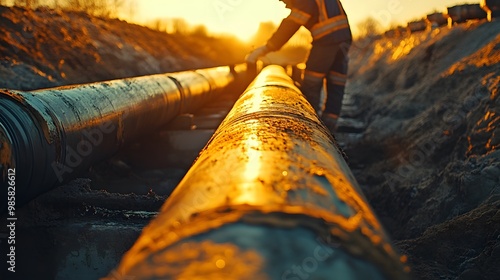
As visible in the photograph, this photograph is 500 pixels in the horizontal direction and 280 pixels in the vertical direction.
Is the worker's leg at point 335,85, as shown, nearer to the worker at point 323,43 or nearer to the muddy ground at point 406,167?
the worker at point 323,43

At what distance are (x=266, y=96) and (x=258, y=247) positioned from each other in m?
2.26

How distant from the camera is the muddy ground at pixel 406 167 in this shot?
2742 mm

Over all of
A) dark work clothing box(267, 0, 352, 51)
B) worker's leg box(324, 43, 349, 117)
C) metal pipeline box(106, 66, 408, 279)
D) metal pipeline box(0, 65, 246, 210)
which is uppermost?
dark work clothing box(267, 0, 352, 51)

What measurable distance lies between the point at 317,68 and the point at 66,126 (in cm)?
387

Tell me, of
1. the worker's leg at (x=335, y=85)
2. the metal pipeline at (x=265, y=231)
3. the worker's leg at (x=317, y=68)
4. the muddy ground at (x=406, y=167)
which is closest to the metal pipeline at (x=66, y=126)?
the muddy ground at (x=406, y=167)

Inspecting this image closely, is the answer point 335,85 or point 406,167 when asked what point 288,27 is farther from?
point 406,167

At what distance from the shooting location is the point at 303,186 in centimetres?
130

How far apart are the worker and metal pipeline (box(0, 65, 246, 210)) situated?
1989 mm

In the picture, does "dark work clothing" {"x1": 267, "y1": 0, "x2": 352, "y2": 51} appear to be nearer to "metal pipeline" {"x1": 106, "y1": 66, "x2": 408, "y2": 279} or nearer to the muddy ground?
the muddy ground

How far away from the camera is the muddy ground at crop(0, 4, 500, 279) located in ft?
9.00

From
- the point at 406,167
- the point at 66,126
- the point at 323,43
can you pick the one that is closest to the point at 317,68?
the point at 323,43

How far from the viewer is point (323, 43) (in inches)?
226

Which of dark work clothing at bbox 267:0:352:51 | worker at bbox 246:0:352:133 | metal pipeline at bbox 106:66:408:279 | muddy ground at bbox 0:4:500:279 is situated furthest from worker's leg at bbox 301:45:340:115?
metal pipeline at bbox 106:66:408:279

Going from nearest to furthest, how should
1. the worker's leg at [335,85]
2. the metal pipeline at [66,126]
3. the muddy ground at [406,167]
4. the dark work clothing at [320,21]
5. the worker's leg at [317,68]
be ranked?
the metal pipeline at [66,126] → the muddy ground at [406,167] → the dark work clothing at [320,21] → the worker's leg at [317,68] → the worker's leg at [335,85]
